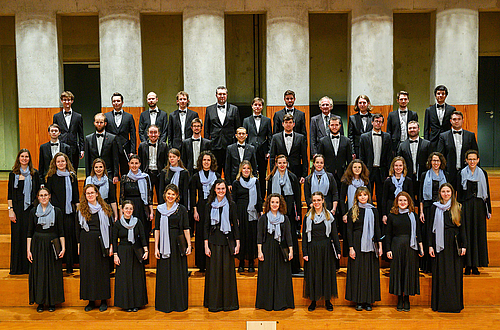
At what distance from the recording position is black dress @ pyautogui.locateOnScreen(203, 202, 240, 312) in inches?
230

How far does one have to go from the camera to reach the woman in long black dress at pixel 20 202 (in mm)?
6270

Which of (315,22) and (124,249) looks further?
(315,22)

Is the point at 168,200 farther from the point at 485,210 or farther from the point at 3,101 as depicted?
the point at 3,101

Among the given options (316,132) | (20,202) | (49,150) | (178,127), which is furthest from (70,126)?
(316,132)

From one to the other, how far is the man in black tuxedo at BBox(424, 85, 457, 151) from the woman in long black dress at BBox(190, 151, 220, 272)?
9.20ft

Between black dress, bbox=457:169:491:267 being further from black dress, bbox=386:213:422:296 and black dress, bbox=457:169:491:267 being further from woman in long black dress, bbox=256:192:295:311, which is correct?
woman in long black dress, bbox=256:192:295:311

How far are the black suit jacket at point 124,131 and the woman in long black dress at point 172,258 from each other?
1.36 meters

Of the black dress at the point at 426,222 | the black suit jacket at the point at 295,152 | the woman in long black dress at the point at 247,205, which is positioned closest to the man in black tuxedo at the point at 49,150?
the woman in long black dress at the point at 247,205

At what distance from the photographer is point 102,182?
604cm

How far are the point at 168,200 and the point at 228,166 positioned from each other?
952 mm

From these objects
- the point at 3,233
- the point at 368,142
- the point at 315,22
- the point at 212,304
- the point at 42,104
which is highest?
the point at 315,22

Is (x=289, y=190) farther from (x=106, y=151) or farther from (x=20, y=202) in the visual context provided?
→ (x=20, y=202)

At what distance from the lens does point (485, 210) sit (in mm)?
6207

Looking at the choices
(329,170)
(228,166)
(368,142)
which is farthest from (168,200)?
(368,142)
